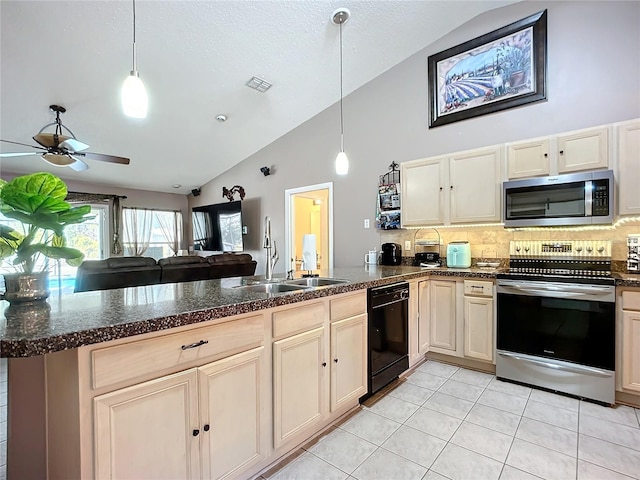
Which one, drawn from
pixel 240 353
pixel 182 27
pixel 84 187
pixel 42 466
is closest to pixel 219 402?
pixel 240 353

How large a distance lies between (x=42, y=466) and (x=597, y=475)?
2477 mm

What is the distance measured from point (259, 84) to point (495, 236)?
329 cm

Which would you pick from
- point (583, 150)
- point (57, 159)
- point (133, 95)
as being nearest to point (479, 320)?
point (583, 150)

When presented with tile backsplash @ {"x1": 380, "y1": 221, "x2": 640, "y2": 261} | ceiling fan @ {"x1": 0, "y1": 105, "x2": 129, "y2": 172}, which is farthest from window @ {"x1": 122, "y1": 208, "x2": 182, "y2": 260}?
tile backsplash @ {"x1": 380, "y1": 221, "x2": 640, "y2": 261}

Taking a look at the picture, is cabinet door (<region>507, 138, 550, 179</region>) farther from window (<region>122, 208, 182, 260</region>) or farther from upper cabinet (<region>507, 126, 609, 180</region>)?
window (<region>122, 208, 182, 260</region>)

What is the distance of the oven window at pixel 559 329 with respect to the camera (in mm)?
2232

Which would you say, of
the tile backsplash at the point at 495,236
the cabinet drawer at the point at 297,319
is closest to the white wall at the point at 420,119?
the tile backsplash at the point at 495,236

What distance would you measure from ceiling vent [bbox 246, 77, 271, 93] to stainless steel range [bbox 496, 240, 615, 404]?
3.44m

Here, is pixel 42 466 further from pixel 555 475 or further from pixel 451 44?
pixel 451 44

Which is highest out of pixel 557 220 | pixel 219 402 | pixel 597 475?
pixel 557 220

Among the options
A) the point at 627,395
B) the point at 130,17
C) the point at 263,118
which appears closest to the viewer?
the point at 627,395

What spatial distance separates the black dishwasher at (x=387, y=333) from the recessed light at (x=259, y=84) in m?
3.02

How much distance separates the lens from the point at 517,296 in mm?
2562

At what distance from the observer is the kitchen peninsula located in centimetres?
102
